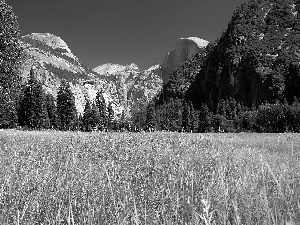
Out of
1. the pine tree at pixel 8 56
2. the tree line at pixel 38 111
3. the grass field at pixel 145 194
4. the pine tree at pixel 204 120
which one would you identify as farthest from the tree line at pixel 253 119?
the grass field at pixel 145 194

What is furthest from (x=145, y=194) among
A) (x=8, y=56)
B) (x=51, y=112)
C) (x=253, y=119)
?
(x=253, y=119)

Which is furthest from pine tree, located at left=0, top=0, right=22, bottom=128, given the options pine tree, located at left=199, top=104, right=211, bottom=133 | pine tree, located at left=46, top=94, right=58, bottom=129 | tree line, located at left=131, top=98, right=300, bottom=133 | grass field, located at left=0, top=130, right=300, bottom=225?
pine tree, located at left=199, top=104, right=211, bottom=133

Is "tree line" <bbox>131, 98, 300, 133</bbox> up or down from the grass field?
up

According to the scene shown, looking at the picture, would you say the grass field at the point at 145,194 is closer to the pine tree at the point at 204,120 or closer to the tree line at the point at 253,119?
the tree line at the point at 253,119

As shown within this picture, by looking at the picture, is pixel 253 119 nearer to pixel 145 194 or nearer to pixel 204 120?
pixel 204 120

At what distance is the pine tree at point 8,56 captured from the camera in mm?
22656

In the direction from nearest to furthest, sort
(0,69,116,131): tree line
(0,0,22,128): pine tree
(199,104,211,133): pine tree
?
(0,0,22,128): pine tree → (0,69,116,131): tree line → (199,104,211,133): pine tree

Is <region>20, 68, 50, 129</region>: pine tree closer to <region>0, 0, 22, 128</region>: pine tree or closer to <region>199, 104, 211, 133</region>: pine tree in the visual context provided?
<region>0, 0, 22, 128</region>: pine tree

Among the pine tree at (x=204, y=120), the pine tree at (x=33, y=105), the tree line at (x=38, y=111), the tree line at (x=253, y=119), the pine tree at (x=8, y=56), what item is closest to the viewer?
the pine tree at (x=8, y=56)

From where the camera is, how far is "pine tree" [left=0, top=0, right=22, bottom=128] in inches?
892

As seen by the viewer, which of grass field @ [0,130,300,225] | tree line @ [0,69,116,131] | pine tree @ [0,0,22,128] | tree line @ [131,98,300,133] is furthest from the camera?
tree line @ [131,98,300,133]

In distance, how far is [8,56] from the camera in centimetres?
2336

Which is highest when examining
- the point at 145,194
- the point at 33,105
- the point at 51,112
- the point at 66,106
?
the point at 66,106

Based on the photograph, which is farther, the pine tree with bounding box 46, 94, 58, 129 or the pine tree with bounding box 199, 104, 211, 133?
the pine tree with bounding box 199, 104, 211, 133
